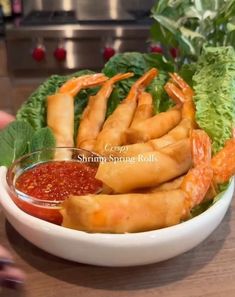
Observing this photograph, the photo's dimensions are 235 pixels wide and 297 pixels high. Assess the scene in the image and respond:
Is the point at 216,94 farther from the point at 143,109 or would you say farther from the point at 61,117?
the point at 61,117

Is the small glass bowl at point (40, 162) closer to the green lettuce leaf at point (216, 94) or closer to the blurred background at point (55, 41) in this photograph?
the green lettuce leaf at point (216, 94)

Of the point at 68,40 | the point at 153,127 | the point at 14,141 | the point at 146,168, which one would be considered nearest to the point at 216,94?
the point at 153,127

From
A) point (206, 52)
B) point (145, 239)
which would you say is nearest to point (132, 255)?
point (145, 239)

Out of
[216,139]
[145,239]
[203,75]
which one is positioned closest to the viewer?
[145,239]

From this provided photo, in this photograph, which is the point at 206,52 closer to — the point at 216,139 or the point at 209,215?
the point at 216,139

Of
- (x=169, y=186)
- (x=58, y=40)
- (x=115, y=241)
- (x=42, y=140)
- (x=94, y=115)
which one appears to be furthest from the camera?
(x=58, y=40)

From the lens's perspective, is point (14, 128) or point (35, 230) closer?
point (35, 230)
